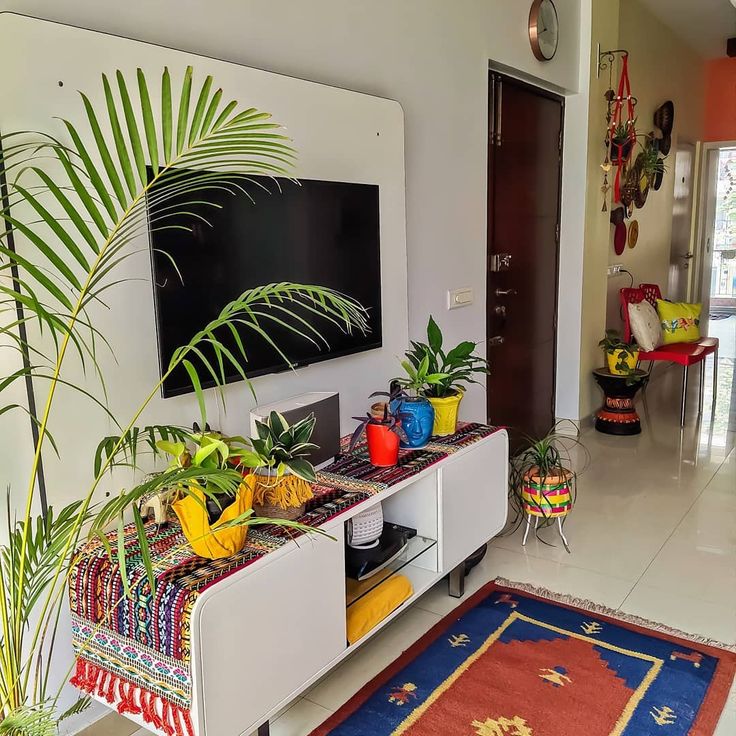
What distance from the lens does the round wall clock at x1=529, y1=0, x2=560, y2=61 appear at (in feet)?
11.6

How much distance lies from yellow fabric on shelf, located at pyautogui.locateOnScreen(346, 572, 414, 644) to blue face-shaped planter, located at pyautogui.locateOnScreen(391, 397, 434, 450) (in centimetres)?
43

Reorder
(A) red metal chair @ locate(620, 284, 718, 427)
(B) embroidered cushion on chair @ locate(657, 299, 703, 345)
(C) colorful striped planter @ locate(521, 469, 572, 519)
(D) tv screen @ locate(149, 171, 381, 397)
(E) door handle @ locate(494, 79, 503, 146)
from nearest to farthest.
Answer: (D) tv screen @ locate(149, 171, 381, 397), (C) colorful striped planter @ locate(521, 469, 572, 519), (E) door handle @ locate(494, 79, 503, 146), (A) red metal chair @ locate(620, 284, 718, 427), (B) embroidered cushion on chair @ locate(657, 299, 703, 345)

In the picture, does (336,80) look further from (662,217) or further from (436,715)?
(662,217)

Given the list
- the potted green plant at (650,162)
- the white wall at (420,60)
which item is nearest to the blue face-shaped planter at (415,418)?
the white wall at (420,60)

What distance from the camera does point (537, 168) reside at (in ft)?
12.9

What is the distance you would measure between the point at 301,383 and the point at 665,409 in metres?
3.62

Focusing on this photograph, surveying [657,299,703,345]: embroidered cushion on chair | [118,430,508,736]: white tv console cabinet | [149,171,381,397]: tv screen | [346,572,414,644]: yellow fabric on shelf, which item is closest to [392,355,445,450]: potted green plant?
[118,430,508,736]: white tv console cabinet

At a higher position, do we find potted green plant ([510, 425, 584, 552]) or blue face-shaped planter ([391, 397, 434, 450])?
blue face-shaped planter ([391, 397, 434, 450])

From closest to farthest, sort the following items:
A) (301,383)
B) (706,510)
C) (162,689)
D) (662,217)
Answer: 1. (162,689)
2. (301,383)
3. (706,510)
4. (662,217)

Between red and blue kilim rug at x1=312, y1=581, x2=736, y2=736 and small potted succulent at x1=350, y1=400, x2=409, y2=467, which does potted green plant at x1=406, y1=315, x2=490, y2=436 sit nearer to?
small potted succulent at x1=350, y1=400, x2=409, y2=467

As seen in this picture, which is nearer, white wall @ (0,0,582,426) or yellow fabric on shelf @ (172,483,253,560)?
yellow fabric on shelf @ (172,483,253,560)

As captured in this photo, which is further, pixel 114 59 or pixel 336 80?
pixel 336 80

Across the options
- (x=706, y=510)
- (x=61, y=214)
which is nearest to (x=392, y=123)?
(x=61, y=214)

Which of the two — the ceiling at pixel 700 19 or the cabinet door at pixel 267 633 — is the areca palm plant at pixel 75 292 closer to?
the cabinet door at pixel 267 633
